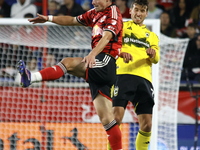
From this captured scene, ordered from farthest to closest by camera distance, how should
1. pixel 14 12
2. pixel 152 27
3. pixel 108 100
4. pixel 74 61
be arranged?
pixel 14 12 < pixel 152 27 < pixel 108 100 < pixel 74 61

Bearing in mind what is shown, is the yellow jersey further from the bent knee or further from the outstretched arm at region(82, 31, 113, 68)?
the bent knee

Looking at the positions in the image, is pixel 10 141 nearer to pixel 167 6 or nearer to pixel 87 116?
pixel 87 116

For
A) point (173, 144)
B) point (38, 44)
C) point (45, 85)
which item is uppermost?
point (38, 44)

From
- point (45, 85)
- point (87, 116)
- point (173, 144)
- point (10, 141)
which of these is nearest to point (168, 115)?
point (173, 144)

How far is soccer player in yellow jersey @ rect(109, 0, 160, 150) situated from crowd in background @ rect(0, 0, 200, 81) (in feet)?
10.9

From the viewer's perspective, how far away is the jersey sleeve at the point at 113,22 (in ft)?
14.6

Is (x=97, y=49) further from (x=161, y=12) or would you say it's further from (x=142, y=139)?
(x=161, y=12)

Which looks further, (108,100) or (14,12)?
(14,12)

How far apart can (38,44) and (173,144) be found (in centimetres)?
235

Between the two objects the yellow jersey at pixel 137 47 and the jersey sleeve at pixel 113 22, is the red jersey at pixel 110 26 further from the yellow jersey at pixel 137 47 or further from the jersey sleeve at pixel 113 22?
the yellow jersey at pixel 137 47

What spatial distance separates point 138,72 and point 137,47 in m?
0.26

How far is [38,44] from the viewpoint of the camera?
6.91 m

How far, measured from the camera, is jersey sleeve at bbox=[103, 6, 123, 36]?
446cm

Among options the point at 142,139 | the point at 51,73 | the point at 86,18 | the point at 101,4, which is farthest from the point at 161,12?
the point at 51,73
